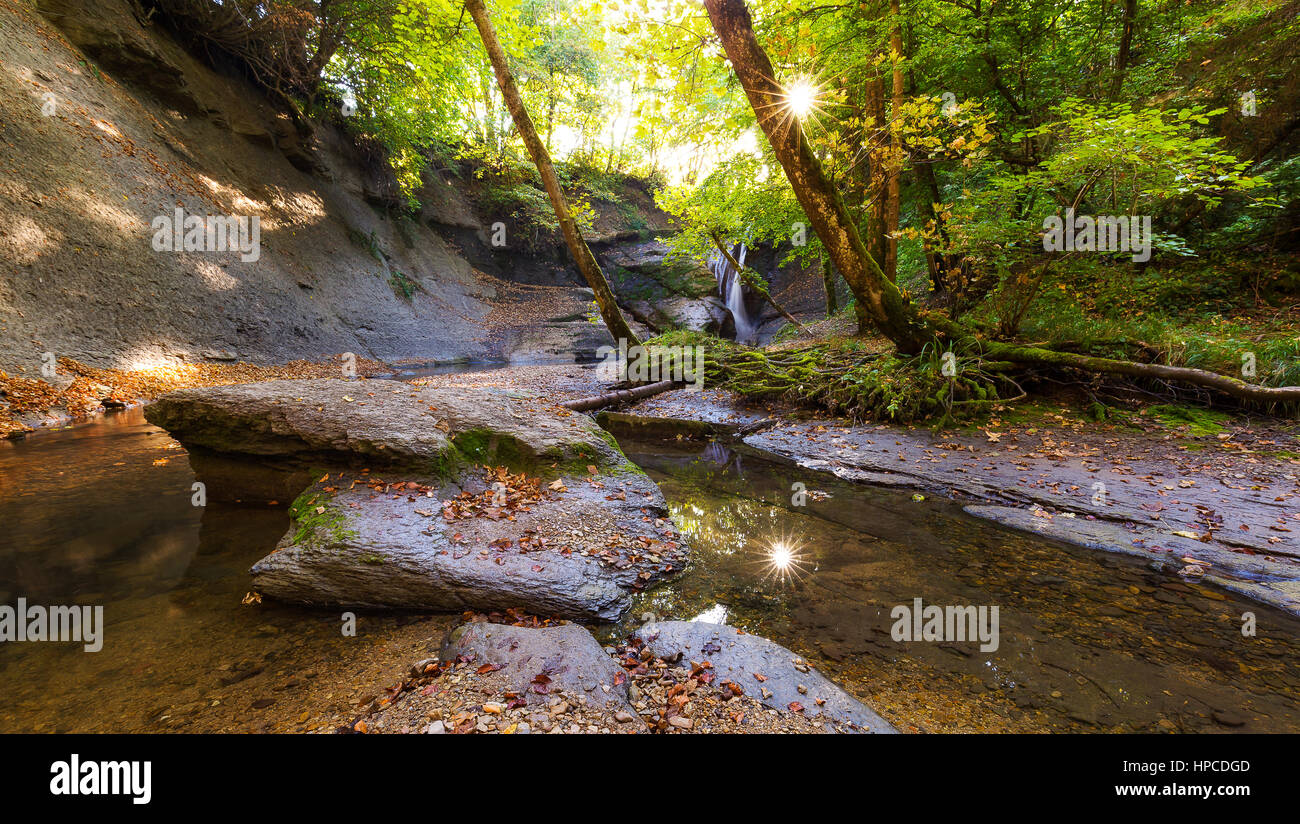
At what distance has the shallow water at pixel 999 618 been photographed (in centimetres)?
232

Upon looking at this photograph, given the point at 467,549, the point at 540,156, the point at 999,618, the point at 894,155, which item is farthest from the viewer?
the point at 540,156

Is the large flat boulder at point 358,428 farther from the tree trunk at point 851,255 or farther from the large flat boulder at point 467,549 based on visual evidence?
the tree trunk at point 851,255

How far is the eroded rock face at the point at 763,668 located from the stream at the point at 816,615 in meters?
0.27

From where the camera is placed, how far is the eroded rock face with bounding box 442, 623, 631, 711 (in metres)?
2.12

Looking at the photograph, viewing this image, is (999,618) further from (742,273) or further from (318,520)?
(742,273)

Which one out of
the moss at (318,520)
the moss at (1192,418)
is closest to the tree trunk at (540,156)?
the moss at (318,520)

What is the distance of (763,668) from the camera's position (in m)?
2.39

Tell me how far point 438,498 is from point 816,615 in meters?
3.19

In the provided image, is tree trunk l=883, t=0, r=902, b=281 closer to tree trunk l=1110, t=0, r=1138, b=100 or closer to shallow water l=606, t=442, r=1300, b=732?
tree trunk l=1110, t=0, r=1138, b=100

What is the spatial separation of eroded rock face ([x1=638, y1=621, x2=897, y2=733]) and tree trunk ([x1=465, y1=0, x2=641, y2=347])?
810 centimetres

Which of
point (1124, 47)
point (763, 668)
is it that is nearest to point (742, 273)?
point (1124, 47)

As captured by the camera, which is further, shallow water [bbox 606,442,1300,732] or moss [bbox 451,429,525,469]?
moss [bbox 451,429,525,469]

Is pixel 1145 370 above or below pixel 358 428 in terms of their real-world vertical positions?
above

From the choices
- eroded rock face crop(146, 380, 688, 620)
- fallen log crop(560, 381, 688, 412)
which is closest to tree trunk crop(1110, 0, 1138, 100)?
fallen log crop(560, 381, 688, 412)
